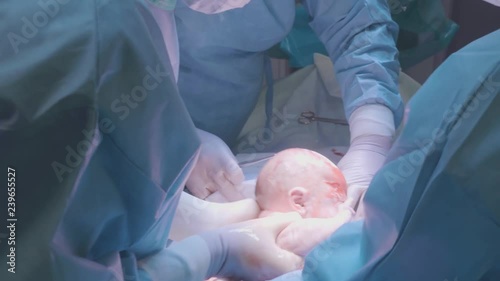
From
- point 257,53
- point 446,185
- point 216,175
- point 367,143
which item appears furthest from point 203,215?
point 446,185

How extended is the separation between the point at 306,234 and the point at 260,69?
28.1 inches

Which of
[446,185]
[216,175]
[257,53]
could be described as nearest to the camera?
[446,185]

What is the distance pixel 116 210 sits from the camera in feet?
2.39

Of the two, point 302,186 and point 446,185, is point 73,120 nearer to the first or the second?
point 446,185

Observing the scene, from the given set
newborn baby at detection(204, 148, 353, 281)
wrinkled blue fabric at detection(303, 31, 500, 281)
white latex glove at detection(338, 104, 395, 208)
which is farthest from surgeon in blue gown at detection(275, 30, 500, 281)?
white latex glove at detection(338, 104, 395, 208)

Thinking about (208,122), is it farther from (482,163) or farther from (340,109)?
(482,163)

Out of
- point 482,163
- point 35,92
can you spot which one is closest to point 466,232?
point 482,163

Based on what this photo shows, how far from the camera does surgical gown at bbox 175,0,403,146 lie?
161cm

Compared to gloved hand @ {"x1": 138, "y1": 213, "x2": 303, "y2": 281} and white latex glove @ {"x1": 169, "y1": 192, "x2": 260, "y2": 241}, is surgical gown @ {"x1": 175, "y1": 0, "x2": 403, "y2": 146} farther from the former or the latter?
gloved hand @ {"x1": 138, "y1": 213, "x2": 303, "y2": 281}

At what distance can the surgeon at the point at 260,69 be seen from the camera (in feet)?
4.96

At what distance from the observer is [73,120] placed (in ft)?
2.22

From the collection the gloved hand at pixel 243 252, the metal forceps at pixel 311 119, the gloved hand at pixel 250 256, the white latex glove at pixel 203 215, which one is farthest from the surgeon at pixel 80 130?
the metal forceps at pixel 311 119

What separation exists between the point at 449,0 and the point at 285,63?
0.60 m

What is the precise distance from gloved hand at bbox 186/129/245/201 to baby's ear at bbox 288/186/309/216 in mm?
189
